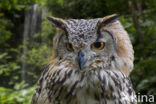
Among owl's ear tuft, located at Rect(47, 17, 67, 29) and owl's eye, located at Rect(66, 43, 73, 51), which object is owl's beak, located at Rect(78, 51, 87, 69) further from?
owl's ear tuft, located at Rect(47, 17, 67, 29)

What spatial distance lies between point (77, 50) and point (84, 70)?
0.43ft

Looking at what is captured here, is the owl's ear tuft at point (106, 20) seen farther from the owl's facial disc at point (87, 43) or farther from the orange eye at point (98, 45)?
the orange eye at point (98, 45)

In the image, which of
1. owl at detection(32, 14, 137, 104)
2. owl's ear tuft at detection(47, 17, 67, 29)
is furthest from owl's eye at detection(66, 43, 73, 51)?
owl's ear tuft at detection(47, 17, 67, 29)

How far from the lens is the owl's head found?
3.43 feet

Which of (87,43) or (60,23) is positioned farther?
(60,23)

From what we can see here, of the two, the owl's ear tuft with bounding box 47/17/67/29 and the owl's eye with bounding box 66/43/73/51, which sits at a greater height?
the owl's ear tuft with bounding box 47/17/67/29

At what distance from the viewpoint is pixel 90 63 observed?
1.07m

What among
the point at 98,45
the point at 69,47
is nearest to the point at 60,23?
the point at 69,47

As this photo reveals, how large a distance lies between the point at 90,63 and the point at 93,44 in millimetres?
114

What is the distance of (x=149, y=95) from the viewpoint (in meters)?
2.42

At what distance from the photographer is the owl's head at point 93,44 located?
3.43 ft

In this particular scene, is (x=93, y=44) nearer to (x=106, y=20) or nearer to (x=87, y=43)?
(x=87, y=43)

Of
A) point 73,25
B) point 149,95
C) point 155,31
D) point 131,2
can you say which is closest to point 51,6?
point 131,2

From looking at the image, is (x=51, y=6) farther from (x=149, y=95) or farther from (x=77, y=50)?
(x=77, y=50)
